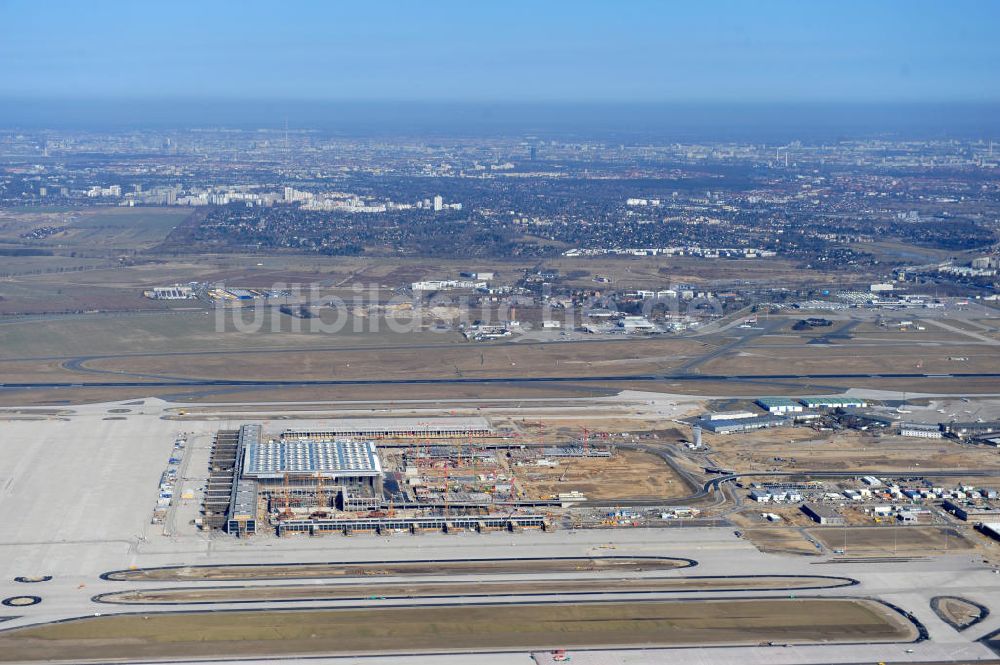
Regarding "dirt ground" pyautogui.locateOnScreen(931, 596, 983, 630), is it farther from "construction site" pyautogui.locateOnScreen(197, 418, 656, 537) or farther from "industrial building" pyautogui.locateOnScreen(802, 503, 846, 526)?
"construction site" pyautogui.locateOnScreen(197, 418, 656, 537)

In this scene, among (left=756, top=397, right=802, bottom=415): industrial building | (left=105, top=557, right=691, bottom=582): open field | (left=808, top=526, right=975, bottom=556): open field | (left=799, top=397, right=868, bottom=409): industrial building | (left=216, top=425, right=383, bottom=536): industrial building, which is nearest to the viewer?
(left=105, top=557, right=691, bottom=582): open field

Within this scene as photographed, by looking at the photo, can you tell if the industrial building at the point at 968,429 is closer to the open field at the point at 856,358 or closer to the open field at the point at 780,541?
the open field at the point at 856,358

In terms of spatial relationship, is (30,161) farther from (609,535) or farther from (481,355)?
(609,535)

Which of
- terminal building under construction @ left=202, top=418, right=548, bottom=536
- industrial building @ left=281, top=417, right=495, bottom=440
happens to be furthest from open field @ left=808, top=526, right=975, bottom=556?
industrial building @ left=281, top=417, right=495, bottom=440

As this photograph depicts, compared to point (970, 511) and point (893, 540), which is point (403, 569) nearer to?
point (893, 540)

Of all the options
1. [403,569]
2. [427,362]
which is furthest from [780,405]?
[403,569]

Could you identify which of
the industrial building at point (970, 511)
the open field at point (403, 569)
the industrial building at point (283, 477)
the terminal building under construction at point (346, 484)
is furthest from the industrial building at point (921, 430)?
the industrial building at point (283, 477)

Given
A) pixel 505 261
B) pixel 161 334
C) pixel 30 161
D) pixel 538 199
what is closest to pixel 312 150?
pixel 30 161
